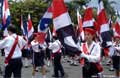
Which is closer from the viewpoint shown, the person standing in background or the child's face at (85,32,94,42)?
the child's face at (85,32,94,42)

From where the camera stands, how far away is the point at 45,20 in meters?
12.5

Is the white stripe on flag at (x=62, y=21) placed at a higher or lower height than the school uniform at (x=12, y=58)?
higher

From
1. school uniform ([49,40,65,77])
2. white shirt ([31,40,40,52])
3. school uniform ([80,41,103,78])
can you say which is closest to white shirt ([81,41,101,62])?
school uniform ([80,41,103,78])

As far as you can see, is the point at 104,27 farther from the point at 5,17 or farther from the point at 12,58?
the point at 12,58

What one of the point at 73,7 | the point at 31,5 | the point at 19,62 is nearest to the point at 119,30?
the point at 19,62

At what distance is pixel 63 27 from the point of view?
344 inches

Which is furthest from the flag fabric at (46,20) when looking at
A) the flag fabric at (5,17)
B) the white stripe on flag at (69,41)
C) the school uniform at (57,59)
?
the school uniform at (57,59)

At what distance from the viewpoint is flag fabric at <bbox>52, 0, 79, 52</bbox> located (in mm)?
8711

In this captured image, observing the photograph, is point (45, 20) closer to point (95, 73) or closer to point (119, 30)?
point (95, 73)

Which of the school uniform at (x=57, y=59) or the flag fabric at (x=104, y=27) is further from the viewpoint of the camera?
the school uniform at (x=57, y=59)

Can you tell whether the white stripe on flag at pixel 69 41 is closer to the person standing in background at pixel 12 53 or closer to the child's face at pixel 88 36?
the child's face at pixel 88 36

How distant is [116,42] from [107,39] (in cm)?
408

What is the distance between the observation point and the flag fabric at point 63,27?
28.6 feet

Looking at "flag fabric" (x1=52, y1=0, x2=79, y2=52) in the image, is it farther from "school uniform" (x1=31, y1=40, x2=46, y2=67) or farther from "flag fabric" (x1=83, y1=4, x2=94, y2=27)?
"school uniform" (x1=31, y1=40, x2=46, y2=67)
